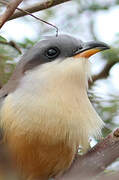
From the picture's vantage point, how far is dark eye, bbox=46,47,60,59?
3029 millimetres

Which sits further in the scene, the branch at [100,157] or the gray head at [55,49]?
the gray head at [55,49]

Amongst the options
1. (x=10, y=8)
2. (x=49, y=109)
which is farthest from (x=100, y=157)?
(x=10, y=8)

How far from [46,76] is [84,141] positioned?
50 cm

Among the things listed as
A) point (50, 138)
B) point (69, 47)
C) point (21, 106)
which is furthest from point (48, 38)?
point (50, 138)

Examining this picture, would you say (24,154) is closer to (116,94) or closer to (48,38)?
(48,38)

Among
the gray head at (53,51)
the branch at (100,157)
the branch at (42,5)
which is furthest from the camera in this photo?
the gray head at (53,51)

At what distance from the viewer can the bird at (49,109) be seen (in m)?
2.75

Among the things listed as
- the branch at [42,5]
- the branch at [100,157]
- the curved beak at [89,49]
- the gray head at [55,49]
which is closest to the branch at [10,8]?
the branch at [42,5]

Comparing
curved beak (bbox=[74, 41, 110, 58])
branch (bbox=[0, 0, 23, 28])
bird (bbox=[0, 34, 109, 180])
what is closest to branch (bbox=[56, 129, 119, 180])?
bird (bbox=[0, 34, 109, 180])

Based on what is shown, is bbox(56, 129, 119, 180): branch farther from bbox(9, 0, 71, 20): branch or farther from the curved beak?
bbox(9, 0, 71, 20): branch

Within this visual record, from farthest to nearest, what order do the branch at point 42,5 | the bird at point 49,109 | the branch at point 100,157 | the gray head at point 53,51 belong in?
1. the gray head at point 53,51
2. the branch at point 42,5
3. the bird at point 49,109
4. the branch at point 100,157

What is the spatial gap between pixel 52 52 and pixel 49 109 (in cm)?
47

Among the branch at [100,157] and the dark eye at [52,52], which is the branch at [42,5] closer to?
the dark eye at [52,52]

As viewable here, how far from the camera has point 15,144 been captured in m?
2.77
